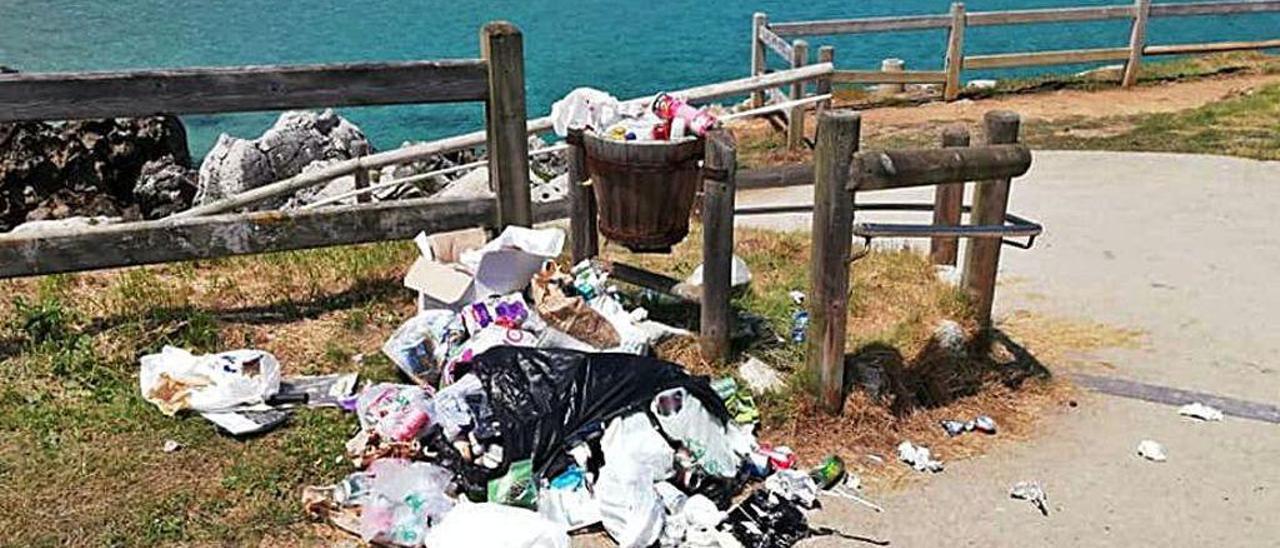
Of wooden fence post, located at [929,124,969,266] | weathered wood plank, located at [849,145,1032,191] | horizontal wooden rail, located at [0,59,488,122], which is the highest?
horizontal wooden rail, located at [0,59,488,122]

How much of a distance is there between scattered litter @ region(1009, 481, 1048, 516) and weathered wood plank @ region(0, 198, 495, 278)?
8.71 ft

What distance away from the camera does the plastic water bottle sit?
506 cm

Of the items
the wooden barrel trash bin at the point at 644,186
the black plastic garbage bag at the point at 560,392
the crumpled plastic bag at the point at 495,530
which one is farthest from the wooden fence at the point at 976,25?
the crumpled plastic bag at the point at 495,530

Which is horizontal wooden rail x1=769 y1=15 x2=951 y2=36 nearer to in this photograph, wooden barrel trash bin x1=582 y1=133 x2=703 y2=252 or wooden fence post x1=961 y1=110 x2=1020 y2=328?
wooden fence post x1=961 y1=110 x2=1020 y2=328

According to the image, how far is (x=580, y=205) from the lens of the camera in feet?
17.3

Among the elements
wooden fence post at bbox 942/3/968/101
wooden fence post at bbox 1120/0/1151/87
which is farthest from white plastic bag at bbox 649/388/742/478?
wooden fence post at bbox 1120/0/1151/87

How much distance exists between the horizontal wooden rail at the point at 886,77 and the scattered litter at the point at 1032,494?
9.44m

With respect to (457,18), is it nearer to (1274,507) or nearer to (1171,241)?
(1171,241)

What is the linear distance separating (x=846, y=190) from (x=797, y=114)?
7979mm

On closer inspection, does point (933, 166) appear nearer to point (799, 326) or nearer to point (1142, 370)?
point (799, 326)

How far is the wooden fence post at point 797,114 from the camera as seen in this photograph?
460 inches

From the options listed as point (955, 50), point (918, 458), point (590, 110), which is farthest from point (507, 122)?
point (955, 50)

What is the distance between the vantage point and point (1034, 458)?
4348mm

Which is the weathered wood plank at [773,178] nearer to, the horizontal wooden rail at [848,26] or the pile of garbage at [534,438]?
the pile of garbage at [534,438]
